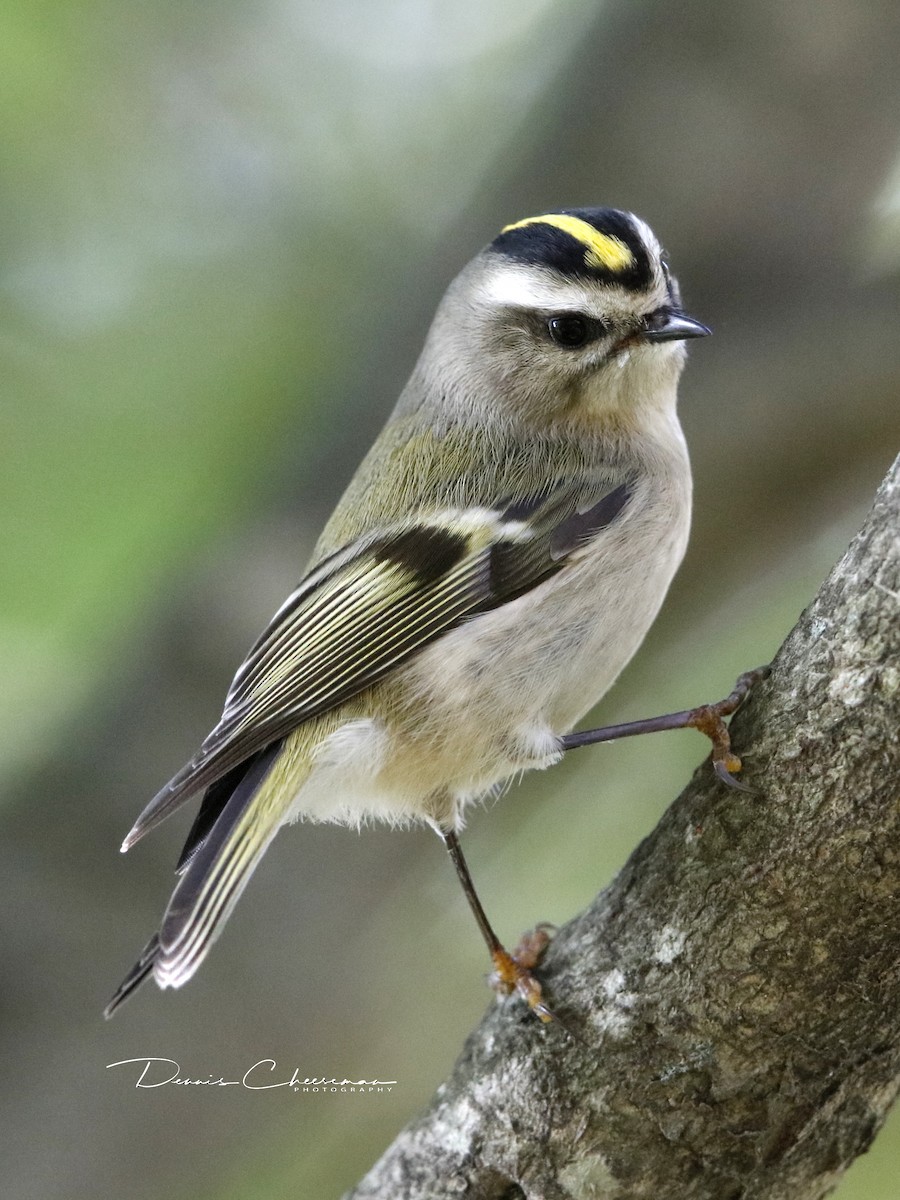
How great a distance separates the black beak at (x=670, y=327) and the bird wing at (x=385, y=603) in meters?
0.24

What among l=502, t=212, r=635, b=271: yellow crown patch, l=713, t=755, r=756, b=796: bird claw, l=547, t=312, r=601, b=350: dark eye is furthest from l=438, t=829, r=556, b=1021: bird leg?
l=502, t=212, r=635, b=271: yellow crown patch

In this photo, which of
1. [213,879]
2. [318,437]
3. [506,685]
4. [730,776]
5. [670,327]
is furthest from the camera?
[318,437]

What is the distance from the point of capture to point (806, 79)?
2.46 meters

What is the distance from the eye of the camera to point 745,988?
4.74 ft

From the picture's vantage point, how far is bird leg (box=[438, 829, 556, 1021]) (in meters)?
1.68

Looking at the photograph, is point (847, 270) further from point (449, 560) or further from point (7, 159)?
point (7, 159)

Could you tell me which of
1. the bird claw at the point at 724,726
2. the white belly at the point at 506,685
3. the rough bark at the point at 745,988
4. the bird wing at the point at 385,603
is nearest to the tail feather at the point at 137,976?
the bird wing at the point at 385,603

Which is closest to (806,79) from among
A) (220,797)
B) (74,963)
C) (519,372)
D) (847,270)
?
(847,270)

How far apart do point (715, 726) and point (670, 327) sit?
78cm

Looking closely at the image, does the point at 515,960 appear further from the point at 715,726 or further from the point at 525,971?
the point at 715,726

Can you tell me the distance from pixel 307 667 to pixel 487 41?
2.03 metres

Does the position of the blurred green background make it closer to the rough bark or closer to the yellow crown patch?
the yellow crown patch

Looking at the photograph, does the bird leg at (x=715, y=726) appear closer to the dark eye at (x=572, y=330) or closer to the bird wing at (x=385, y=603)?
the bird wing at (x=385, y=603)

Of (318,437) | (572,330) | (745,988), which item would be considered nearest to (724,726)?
(745,988)
